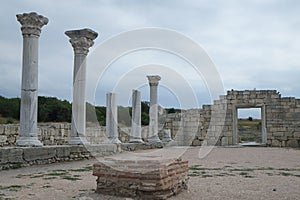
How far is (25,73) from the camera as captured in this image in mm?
10359

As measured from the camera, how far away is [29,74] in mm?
10344

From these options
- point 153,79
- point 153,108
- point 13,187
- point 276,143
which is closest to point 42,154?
point 13,187

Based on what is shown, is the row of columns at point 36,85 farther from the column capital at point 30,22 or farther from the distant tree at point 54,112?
the distant tree at point 54,112

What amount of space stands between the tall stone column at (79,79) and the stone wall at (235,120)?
1302 centimetres

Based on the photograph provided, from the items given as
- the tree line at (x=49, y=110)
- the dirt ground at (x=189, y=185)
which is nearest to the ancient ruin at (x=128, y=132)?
the dirt ground at (x=189, y=185)

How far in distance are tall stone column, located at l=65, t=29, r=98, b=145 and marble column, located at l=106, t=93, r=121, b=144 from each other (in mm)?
5036

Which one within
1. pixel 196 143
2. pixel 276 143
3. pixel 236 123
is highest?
pixel 236 123

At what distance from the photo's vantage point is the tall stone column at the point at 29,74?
10266 mm

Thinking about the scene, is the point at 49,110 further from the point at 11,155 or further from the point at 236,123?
the point at 11,155

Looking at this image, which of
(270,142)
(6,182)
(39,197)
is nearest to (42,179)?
(6,182)

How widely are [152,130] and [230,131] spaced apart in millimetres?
5670

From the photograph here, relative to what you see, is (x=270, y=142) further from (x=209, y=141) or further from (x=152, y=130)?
(x=152, y=130)

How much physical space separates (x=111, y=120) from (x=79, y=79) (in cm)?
569

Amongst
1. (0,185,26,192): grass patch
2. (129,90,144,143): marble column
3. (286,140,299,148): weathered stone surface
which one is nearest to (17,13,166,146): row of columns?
(129,90,144,143): marble column
